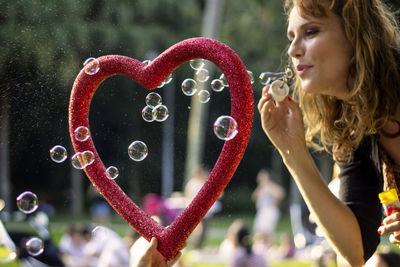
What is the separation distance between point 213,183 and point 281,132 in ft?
0.96

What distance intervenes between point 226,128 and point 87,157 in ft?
1.38

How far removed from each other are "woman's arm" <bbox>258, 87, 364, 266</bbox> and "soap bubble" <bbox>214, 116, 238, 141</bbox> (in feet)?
0.40

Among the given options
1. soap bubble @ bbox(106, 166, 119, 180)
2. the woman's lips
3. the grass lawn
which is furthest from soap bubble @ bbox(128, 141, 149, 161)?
the grass lawn

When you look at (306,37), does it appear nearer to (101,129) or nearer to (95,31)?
(101,129)

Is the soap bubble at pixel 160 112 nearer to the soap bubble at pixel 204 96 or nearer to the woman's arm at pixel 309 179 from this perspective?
the soap bubble at pixel 204 96

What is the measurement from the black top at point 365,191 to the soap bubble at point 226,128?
0.43 meters

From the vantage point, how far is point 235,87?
170 centimetres

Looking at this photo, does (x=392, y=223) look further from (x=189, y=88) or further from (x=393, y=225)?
(x=189, y=88)

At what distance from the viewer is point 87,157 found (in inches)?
71.7

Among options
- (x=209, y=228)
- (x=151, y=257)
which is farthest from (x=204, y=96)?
(x=209, y=228)

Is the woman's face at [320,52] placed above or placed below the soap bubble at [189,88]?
above

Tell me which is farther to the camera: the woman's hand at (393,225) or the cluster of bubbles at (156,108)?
the cluster of bubbles at (156,108)

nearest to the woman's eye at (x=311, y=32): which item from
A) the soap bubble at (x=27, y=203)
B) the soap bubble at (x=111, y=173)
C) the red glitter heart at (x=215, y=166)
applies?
the red glitter heart at (x=215, y=166)

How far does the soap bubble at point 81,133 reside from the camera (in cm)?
179
